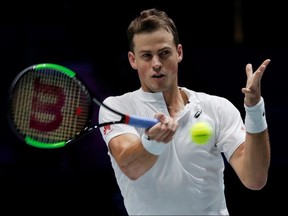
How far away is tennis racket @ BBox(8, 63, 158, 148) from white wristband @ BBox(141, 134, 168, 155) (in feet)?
1.03

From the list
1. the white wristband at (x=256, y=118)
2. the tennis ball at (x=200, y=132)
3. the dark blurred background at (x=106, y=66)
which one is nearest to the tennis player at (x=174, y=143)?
the white wristband at (x=256, y=118)

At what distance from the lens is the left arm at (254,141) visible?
3.57m

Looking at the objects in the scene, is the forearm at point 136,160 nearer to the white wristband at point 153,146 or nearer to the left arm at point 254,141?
the white wristband at point 153,146

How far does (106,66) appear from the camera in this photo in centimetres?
649

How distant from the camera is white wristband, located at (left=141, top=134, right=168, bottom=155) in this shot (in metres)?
3.48

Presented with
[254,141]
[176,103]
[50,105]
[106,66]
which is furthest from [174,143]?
[106,66]

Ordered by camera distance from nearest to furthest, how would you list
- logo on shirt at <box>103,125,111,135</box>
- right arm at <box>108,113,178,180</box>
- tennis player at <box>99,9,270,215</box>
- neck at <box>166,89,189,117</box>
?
right arm at <box>108,113,178,180</box>, tennis player at <box>99,9,270,215</box>, logo on shirt at <box>103,125,111,135</box>, neck at <box>166,89,189,117</box>

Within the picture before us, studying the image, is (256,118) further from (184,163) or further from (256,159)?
(184,163)

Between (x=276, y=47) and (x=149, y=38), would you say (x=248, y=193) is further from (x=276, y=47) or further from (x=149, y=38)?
(x=149, y=38)

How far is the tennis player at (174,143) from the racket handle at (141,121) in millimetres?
66

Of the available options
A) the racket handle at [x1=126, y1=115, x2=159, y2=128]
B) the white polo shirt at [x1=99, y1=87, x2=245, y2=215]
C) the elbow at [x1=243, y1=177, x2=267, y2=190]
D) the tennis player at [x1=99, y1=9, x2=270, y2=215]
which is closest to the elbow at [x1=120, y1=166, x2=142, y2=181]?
the tennis player at [x1=99, y1=9, x2=270, y2=215]

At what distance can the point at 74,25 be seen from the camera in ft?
22.5

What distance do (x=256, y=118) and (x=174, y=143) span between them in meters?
0.50

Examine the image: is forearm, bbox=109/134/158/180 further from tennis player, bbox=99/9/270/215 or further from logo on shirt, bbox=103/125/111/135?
logo on shirt, bbox=103/125/111/135
